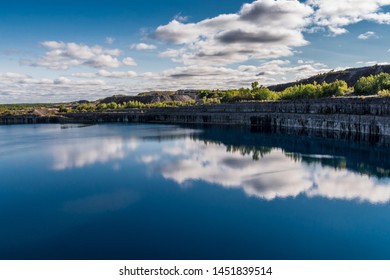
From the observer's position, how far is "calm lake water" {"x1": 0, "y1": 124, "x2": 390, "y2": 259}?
12.6 meters

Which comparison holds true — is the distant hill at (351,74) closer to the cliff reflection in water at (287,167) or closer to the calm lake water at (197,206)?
the cliff reflection in water at (287,167)

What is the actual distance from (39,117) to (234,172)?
91763 millimetres

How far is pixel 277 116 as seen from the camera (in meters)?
63.1

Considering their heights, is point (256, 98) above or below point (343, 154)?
above

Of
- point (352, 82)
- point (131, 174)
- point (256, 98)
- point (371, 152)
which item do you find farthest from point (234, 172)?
point (352, 82)

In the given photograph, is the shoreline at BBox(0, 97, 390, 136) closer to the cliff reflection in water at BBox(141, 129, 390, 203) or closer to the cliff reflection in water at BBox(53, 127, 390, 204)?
the cliff reflection in water at BBox(53, 127, 390, 204)

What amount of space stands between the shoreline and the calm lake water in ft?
40.6

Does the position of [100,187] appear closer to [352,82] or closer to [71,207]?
[71,207]

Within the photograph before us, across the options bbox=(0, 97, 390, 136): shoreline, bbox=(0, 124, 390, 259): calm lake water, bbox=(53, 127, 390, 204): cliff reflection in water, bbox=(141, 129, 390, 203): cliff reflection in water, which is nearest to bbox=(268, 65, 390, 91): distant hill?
bbox=(0, 97, 390, 136): shoreline

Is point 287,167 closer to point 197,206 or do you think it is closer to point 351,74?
point 197,206

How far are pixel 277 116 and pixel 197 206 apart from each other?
48506 millimetres

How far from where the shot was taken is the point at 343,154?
109 feet

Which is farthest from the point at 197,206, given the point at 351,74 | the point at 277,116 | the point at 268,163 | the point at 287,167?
the point at 351,74

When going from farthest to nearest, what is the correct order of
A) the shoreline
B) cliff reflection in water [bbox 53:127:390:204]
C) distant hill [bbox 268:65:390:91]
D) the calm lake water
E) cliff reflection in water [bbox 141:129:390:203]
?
1. distant hill [bbox 268:65:390:91]
2. the shoreline
3. cliff reflection in water [bbox 53:127:390:204]
4. cliff reflection in water [bbox 141:129:390:203]
5. the calm lake water
